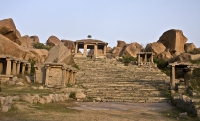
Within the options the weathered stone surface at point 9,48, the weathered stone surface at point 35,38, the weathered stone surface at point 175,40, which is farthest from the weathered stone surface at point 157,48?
the weathered stone surface at point 35,38

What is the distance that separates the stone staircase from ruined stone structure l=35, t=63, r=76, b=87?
7.75 ft

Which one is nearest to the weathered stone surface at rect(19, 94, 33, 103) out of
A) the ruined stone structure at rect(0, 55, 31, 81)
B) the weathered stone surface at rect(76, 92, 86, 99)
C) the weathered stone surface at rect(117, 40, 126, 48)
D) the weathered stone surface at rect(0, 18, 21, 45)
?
the weathered stone surface at rect(76, 92, 86, 99)

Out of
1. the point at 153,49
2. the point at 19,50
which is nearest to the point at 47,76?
the point at 19,50

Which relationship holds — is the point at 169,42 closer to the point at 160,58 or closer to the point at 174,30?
the point at 174,30

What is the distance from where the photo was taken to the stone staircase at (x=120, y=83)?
62.2 ft

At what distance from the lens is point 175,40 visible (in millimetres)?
46750

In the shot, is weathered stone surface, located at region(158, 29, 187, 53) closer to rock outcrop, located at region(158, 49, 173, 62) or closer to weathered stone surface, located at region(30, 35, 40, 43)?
rock outcrop, located at region(158, 49, 173, 62)

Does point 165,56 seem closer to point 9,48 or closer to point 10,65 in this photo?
point 9,48

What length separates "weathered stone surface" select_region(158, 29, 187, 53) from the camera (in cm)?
4662

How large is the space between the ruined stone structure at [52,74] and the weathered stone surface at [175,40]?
29927 mm

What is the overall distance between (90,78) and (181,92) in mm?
10703

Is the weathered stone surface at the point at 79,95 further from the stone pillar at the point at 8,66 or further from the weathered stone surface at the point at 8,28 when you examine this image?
the weathered stone surface at the point at 8,28

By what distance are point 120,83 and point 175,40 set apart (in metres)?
27.1

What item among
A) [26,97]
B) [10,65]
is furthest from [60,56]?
[26,97]
